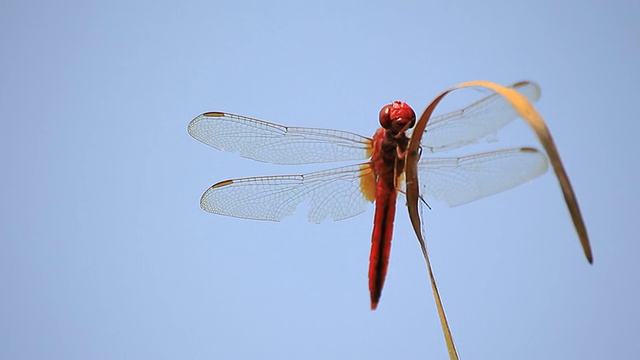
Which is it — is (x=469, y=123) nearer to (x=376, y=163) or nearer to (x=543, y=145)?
(x=376, y=163)

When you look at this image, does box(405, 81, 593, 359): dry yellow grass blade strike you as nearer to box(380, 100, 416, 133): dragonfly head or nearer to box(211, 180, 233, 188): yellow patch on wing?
box(380, 100, 416, 133): dragonfly head

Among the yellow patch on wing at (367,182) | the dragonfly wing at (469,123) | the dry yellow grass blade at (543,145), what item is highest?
the dragonfly wing at (469,123)

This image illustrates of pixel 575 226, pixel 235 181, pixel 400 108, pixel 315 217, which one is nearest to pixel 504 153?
pixel 400 108

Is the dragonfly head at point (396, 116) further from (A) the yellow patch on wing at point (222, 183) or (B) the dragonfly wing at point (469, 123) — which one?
A: (A) the yellow patch on wing at point (222, 183)

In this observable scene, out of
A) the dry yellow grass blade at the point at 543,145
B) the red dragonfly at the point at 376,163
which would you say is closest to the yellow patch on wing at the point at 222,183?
the red dragonfly at the point at 376,163

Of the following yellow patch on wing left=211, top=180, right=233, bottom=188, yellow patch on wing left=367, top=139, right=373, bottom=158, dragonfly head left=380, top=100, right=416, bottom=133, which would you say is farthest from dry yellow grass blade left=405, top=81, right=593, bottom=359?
yellow patch on wing left=211, top=180, right=233, bottom=188

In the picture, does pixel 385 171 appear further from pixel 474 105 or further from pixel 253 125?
pixel 253 125

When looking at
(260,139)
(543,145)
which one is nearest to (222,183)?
(260,139)
